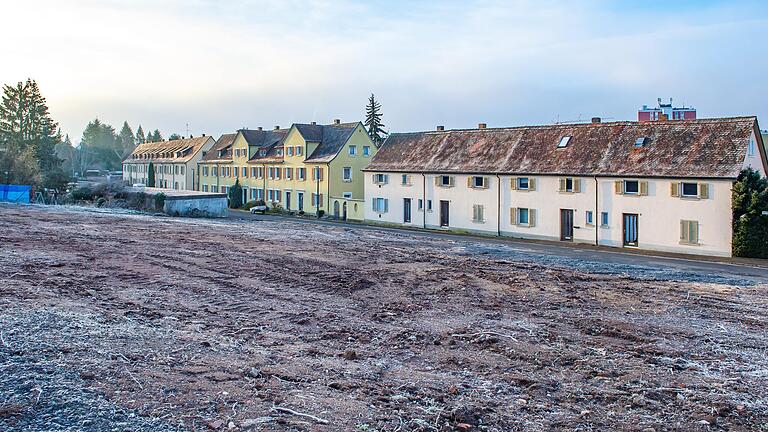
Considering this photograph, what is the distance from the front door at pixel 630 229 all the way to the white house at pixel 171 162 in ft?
191

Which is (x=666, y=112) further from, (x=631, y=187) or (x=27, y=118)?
(x=27, y=118)

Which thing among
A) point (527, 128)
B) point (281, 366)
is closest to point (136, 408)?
point (281, 366)

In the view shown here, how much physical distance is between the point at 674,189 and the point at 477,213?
44.2ft

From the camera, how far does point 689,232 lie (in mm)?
35062

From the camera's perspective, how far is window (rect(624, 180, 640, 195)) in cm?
3712

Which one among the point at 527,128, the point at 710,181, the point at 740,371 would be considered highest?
the point at 527,128

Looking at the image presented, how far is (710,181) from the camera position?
34.2 m

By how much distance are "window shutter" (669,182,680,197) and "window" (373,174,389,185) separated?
22.6 m

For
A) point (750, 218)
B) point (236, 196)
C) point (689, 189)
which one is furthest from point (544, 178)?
point (236, 196)

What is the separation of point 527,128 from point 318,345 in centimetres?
3598

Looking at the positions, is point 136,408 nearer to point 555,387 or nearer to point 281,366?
point 281,366

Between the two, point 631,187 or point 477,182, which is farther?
point 477,182

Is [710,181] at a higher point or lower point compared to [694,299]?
higher

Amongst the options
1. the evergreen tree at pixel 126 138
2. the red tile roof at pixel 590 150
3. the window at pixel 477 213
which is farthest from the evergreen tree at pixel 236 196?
the evergreen tree at pixel 126 138
